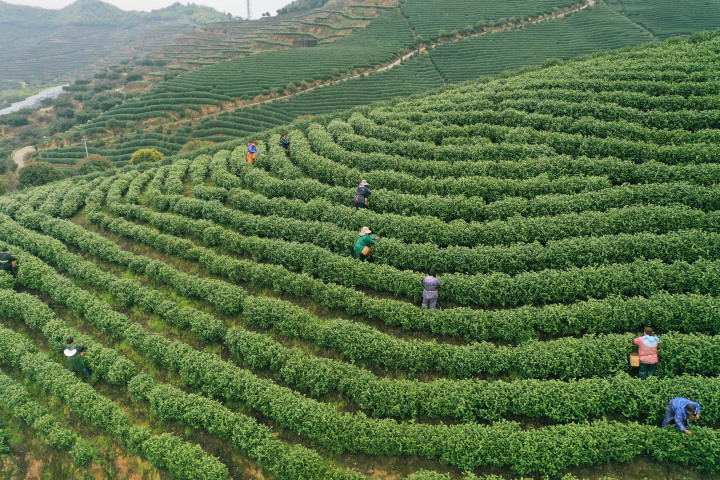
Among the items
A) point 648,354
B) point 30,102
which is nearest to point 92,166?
point 648,354

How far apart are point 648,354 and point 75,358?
65.8ft

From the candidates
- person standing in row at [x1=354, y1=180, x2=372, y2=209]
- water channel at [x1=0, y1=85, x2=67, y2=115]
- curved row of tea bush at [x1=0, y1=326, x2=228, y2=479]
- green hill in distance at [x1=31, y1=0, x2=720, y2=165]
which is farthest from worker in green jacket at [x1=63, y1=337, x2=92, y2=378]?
water channel at [x1=0, y1=85, x2=67, y2=115]

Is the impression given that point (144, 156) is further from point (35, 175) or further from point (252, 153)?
point (252, 153)

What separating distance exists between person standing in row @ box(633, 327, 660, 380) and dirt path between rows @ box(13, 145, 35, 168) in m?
75.0

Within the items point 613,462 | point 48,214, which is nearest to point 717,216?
point 613,462

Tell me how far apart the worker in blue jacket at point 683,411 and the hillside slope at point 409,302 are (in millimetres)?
342

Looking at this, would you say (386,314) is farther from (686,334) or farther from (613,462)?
(686,334)

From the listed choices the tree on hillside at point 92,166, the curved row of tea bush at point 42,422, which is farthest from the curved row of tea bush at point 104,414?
the tree on hillside at point 92,166

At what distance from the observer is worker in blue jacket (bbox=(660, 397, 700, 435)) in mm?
9266

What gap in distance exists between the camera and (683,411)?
30.7 ft

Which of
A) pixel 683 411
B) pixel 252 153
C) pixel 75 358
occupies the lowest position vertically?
pixel 75 358

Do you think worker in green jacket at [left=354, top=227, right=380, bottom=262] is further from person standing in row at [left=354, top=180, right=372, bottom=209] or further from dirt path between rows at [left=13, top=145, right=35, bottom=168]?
dirt path between rows at [left=13, top=145, right=35, bottom=168]

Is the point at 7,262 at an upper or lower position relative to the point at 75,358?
upper

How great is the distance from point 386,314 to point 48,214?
2445 centimetres
